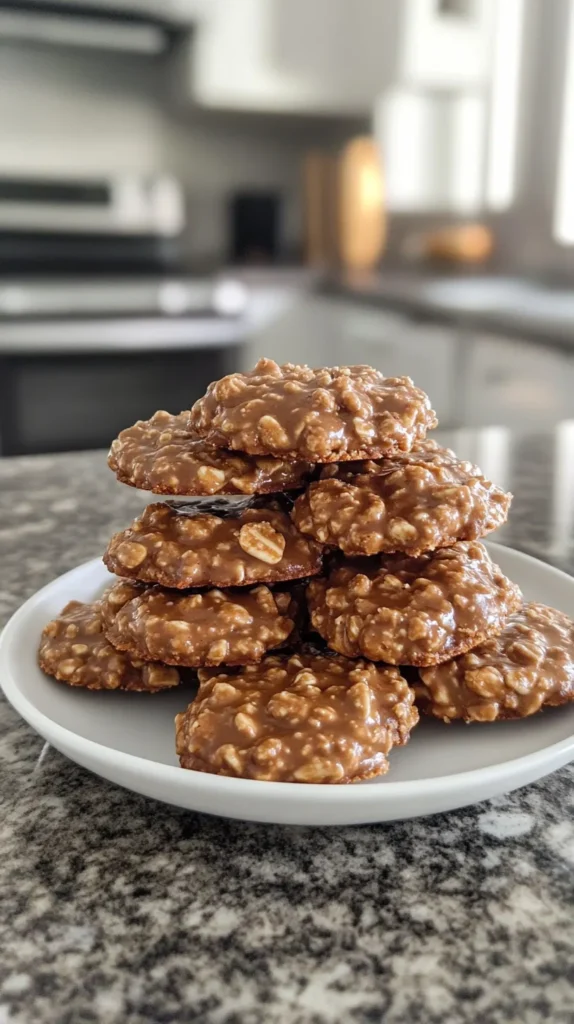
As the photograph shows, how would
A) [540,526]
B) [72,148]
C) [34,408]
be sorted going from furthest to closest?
1. [72,148]
2. [34,408]
3. [540,526]

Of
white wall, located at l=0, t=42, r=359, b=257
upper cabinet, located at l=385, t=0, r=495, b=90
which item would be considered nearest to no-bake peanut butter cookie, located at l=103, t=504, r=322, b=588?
white wall, located at l=0, t=42, r=359, b=257

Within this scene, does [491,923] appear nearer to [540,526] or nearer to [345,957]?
[345,957]

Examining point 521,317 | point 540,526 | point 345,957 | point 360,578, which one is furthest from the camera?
point 521,317

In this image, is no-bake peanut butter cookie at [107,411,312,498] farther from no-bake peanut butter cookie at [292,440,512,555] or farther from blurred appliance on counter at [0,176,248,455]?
blurred appliance on counter at [0,176,248,455]

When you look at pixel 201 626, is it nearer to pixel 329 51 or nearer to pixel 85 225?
pixel 85 225

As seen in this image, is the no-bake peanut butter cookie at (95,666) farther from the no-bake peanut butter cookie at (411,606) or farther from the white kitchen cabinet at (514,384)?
the white kitchen cabinet at (514,384)

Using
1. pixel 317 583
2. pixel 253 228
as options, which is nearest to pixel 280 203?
pixel 253 228

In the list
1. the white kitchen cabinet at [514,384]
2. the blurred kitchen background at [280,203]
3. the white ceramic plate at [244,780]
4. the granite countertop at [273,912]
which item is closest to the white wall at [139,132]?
the blurred kitchen background at [280,203]

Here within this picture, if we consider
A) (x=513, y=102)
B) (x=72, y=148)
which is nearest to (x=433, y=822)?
(x=72, y=148)
